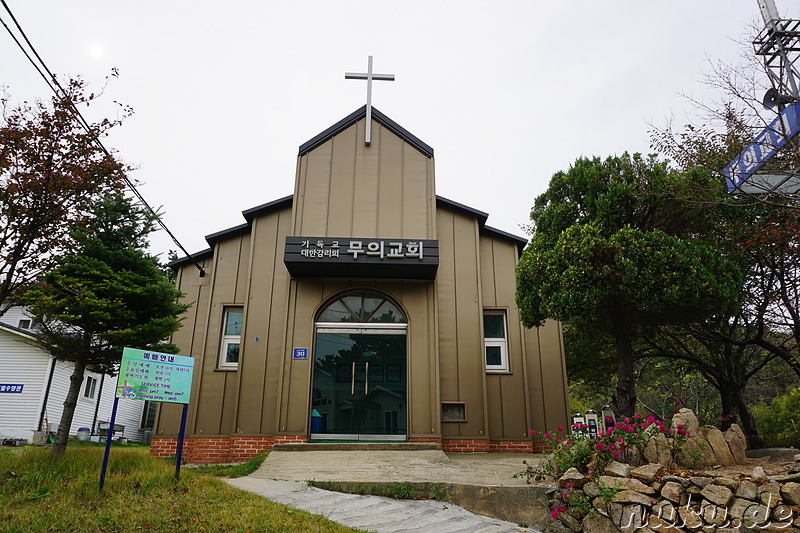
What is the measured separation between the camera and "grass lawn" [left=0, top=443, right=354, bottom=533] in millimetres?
5000

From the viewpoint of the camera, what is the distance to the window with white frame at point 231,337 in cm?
1159

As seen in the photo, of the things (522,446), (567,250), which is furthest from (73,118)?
(522,446)

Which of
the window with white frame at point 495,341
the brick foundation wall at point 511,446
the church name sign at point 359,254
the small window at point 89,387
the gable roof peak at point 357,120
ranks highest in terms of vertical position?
the gable roof peak at point 357,120

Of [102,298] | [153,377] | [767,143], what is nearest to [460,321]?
[767,143]

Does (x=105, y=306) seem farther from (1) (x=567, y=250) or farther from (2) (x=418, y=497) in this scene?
(1) (x=567, y=250)

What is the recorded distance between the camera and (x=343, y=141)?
1264cm

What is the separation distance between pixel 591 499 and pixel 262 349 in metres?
7.57

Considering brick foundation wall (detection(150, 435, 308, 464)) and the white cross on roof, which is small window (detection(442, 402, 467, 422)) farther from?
the white cross on roof

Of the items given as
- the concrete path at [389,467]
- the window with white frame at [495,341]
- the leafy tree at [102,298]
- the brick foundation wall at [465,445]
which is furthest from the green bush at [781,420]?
the leafy tree at [102,298]

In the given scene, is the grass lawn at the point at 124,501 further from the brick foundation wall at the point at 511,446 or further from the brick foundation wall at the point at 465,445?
the brick foundation wall at the point at 511,446

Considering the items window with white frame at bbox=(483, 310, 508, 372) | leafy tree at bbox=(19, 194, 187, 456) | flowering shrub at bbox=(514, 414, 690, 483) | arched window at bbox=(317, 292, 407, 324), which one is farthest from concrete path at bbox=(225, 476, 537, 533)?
window with white frame at bbox=(483, 310, 508, 372)

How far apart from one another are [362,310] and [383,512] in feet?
19.2

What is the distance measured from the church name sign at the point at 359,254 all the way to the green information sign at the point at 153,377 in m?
4.34

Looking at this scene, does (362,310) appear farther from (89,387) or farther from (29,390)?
(89,387)
